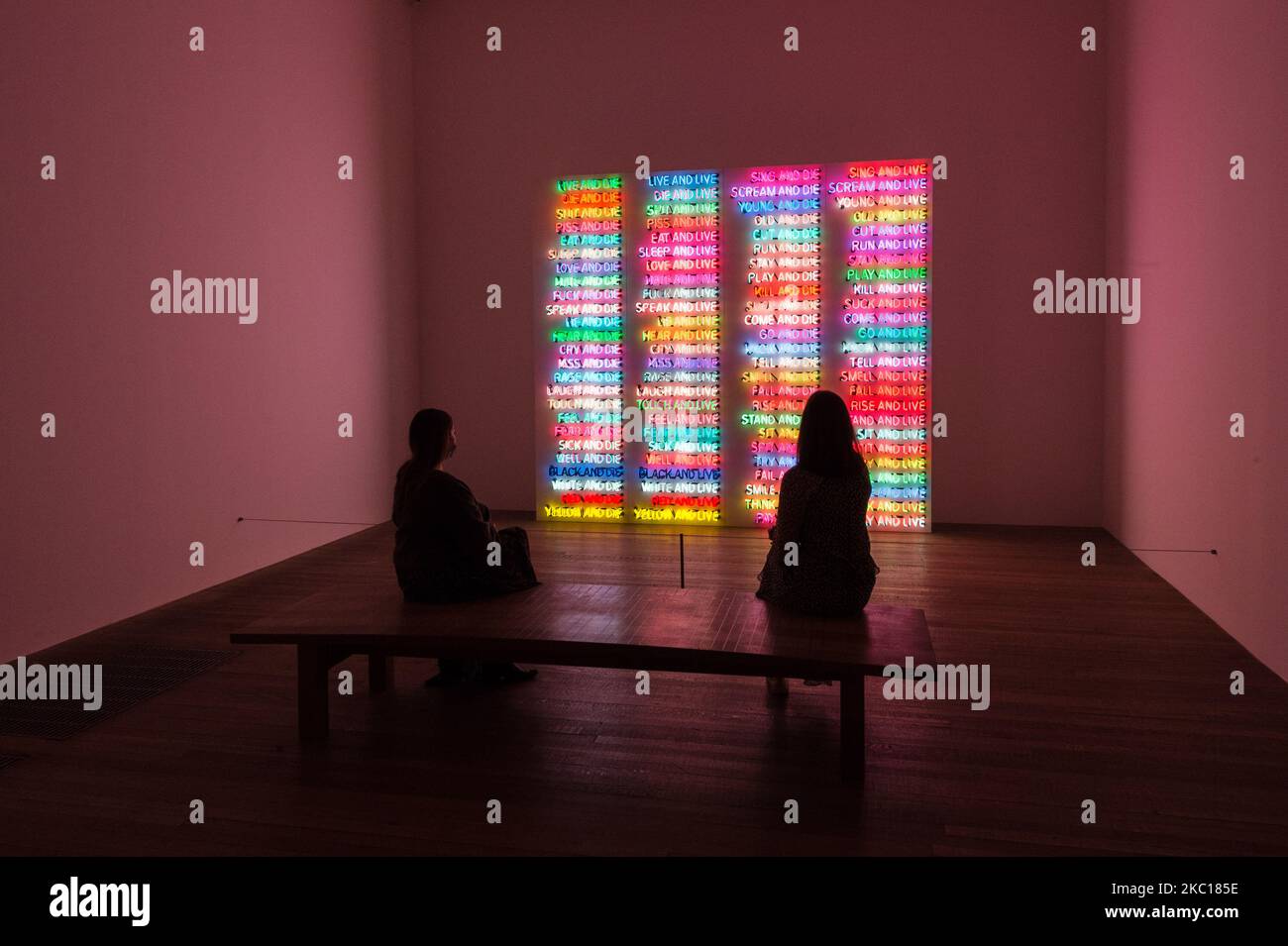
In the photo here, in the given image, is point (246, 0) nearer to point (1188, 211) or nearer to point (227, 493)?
point (227, 493)

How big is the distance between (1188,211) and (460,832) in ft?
15.8

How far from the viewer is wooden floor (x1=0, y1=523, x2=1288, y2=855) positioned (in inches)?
102

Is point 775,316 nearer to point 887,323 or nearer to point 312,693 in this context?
point 887,323

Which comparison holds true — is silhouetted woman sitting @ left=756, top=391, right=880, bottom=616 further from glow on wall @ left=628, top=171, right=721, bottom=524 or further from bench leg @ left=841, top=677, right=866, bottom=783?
glow on wall @ left=628, top=171, right=721, bottom=524

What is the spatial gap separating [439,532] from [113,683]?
157cm

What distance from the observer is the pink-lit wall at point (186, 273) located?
4.30 m

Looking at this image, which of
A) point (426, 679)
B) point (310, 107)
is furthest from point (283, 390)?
point (426, 679)

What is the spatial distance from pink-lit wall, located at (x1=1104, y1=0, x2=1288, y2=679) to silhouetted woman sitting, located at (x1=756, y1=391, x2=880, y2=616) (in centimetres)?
188

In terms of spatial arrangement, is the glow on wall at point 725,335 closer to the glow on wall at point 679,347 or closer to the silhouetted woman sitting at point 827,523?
the glow on wall at point 679,347

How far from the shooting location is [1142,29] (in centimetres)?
599

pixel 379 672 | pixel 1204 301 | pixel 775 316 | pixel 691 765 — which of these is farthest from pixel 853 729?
pixel 775 316

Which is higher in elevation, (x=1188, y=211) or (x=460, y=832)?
(x=1188, y=211)

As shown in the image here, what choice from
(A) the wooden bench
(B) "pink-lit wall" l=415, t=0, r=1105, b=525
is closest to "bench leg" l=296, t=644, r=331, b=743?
(A) the wooden bench

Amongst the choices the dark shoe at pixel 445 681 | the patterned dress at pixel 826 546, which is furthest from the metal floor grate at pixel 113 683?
the patterned dress at pixel 826 546
